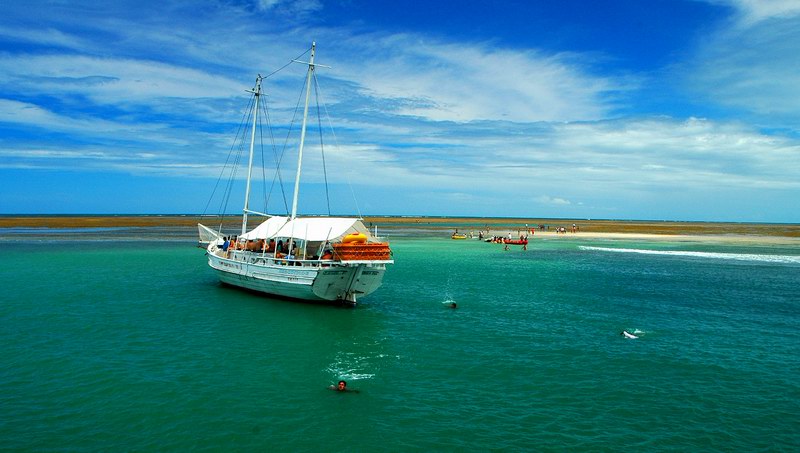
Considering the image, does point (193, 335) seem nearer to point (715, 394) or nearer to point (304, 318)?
point (304, 318)

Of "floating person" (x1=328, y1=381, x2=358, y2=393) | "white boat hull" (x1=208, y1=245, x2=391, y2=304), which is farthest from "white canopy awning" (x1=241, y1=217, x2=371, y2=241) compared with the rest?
"floating person" (x1=328, y1=381, x2=358, y2=393)

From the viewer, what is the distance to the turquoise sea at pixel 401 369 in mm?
14086

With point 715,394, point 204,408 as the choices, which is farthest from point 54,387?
point 715,394

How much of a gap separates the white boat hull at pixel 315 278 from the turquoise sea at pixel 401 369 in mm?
1038

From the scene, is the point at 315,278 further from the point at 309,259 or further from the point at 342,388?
the point at 342,388

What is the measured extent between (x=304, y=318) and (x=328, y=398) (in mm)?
12015

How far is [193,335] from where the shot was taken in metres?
23.6

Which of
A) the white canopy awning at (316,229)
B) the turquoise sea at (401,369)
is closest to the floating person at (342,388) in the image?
the turquoise sea at (401,369)

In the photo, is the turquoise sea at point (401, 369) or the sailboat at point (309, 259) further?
the sailboat at point (309, 259)

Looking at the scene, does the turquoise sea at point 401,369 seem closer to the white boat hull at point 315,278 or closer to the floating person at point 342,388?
the floating person at point 342,388

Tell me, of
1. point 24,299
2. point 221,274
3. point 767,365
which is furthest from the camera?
point 221,274

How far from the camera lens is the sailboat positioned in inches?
1167

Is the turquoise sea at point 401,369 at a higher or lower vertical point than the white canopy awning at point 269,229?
lower

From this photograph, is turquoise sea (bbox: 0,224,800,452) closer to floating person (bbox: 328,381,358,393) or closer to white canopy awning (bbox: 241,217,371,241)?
floating person (bbox: 328,381,358,393)
